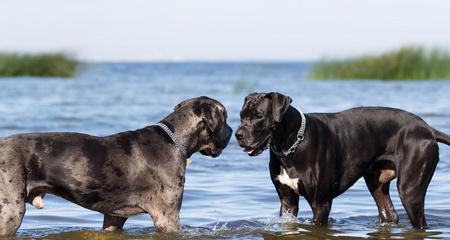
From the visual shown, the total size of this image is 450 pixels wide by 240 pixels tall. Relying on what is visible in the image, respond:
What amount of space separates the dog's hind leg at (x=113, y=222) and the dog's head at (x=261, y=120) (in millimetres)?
1449

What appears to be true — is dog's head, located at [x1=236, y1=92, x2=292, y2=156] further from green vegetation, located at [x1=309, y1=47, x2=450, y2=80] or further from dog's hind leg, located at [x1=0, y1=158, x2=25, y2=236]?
green vegetation, located at [x1=309, y1=47, x2=450, y2=80]

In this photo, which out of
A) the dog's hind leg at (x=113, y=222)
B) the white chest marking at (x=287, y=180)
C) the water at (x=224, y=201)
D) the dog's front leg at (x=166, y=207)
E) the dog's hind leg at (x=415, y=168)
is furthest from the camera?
the water at (x=224, y=201)

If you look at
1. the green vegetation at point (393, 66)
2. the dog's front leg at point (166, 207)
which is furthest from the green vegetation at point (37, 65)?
the dog's front leg at point (166, 207)

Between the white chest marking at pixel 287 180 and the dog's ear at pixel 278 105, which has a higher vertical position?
the dog's ear at pixel 278 105

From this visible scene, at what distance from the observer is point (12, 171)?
7691 millimetres

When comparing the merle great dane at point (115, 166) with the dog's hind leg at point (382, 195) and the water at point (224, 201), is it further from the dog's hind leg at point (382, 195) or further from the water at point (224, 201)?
the dog's hind leg at point (382, 195)

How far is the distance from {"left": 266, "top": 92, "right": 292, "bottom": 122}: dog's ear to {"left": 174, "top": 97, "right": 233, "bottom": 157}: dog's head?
1.62ft

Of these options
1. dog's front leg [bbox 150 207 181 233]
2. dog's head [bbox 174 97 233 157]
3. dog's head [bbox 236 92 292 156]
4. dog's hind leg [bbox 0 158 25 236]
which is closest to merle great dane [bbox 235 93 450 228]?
dog's head [bbox 236 92 292 156]

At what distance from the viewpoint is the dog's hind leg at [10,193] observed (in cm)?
769

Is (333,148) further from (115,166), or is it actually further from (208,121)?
(115,166)

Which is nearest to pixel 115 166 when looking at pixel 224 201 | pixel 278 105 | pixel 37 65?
pixel 278 105

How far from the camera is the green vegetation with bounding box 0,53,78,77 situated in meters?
44.9

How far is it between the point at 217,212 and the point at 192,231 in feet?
5.75

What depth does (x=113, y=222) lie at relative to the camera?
29.4 feet
